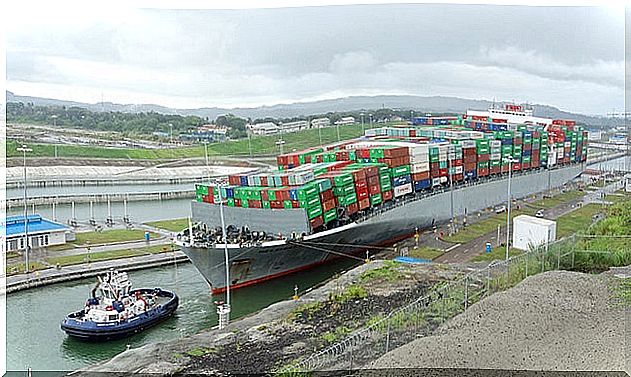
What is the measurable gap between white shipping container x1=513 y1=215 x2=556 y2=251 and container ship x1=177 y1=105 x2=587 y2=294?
2.01ft

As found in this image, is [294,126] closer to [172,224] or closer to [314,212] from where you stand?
[172,224]

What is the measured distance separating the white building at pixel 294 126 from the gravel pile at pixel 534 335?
41.4 ft

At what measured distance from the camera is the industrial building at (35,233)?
6.25 metres

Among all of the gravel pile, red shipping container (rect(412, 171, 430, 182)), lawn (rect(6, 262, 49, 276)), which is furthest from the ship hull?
the gravel pile

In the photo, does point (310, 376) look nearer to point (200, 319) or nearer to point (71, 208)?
point (200, 319)

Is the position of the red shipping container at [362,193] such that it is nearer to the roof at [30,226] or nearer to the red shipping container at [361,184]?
the red shipping container at [361,184]

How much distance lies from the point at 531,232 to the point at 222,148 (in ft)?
34.9

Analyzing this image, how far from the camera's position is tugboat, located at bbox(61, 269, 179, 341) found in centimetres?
424

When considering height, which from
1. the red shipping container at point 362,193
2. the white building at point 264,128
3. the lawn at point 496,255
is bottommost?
the lawn at point 496,255

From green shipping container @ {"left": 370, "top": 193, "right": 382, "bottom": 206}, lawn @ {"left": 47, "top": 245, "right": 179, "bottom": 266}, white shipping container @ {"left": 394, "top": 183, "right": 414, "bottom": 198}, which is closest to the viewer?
lawn @ {"left": 47, "top": 245, "right": 179, "bottom": 266}

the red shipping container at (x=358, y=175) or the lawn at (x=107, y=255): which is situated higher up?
the red shipping container at (x=358, y=175)

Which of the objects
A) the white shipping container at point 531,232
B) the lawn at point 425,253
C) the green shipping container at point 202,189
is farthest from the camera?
the green shipping container at point 202,189

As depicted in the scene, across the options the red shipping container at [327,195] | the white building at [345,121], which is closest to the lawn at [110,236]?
the red shipping container at [327,195]

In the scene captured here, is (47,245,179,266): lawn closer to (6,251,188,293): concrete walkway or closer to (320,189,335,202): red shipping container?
(6,251,188,293): concrete walkway
